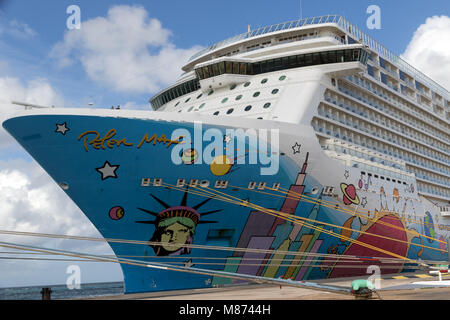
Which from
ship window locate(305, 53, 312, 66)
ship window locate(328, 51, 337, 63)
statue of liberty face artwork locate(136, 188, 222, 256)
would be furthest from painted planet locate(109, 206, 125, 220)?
ship window locate(328, 51, 337, 63)

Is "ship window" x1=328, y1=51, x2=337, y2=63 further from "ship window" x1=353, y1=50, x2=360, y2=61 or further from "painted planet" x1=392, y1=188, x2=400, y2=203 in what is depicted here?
"painted planet" x1=392, y1=188, x2=400, y2=203

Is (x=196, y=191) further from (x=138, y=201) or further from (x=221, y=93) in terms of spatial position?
(x=221, y=93)

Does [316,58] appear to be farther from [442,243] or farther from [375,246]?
[442,243]

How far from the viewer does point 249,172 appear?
14.7 m

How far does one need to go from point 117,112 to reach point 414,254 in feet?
59.1

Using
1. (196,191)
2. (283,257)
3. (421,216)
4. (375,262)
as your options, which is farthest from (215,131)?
(421,216)

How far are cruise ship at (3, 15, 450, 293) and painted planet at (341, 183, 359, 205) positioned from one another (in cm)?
4

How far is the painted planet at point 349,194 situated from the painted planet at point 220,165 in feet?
18.8

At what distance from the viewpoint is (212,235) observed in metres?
14.5

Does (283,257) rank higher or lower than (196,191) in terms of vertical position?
lower

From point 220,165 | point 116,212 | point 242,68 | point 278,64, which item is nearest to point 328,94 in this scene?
point 278,64

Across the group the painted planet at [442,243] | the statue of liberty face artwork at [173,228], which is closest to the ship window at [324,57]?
the statue of liberty face artwork at [173,228]

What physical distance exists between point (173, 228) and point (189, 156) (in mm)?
2223

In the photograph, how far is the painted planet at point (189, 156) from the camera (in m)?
13.8
